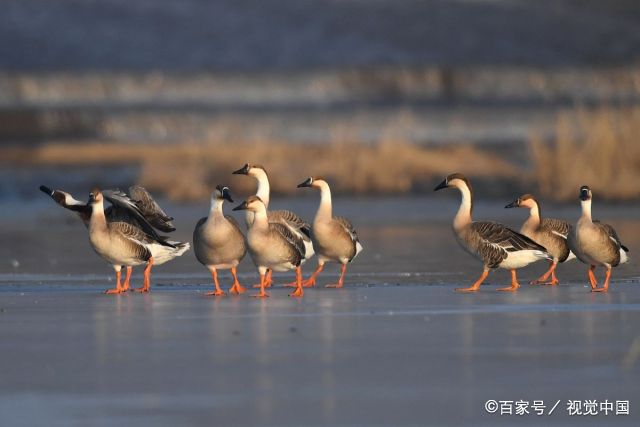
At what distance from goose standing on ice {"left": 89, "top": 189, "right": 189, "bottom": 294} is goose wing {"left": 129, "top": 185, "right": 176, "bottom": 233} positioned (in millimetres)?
626

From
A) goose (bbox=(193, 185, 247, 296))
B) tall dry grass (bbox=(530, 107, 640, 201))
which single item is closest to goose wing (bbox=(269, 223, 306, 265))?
goose (bbox=(193, 185, 247, 296))

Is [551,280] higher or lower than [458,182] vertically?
lower

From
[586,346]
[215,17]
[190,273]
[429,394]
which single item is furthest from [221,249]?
[215,17]

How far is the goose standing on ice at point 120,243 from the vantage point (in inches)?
497

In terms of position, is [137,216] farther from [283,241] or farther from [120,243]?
[283,241]

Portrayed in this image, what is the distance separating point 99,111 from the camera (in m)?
41.1

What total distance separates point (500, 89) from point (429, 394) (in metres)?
42.5

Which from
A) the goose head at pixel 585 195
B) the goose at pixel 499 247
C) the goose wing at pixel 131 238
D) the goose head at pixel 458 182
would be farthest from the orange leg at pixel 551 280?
the goose wing at pixel 131 238

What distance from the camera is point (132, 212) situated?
13.3 m

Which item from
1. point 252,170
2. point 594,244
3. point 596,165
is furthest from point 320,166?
point 594,244

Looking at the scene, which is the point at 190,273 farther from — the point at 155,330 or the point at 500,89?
the point at 500,89

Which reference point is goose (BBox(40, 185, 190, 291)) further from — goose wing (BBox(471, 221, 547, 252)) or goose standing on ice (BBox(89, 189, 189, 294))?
goose wing (BBox(471, 221, 547, 252))

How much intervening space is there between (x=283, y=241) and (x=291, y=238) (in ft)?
1.27

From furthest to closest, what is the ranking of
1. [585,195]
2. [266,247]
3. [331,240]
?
1. [331,240]
2. [585,195]
3. [266,247]
